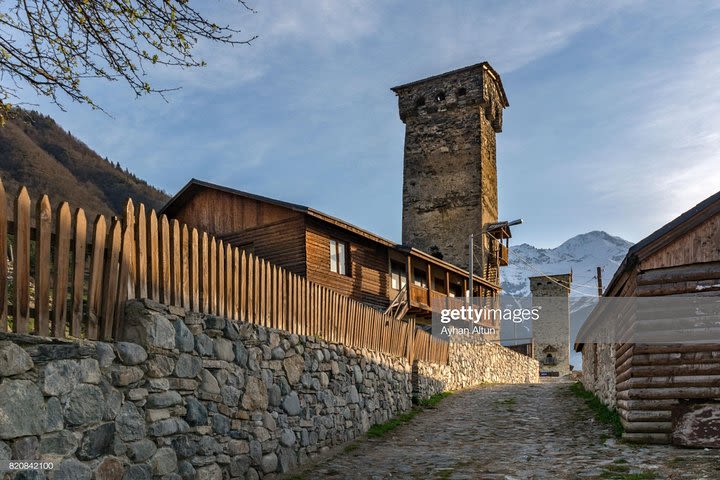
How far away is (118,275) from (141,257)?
1.15 ft

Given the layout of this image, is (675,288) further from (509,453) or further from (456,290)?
(456,290)

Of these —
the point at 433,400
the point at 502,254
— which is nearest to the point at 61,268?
the point at 433,400

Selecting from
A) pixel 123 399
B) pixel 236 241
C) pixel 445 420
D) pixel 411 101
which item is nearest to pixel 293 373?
pixel 123 399

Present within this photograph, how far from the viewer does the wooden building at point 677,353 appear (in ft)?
32.0

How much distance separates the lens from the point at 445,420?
45.6 ft

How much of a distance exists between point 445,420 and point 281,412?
6433 mm

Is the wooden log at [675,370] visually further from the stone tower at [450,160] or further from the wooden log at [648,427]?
the stone tower at [450,160]

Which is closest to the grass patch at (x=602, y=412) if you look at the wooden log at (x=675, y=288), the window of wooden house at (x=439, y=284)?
the wooden log at (x=675, y=288)

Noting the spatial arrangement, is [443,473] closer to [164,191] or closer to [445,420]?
[445,420]

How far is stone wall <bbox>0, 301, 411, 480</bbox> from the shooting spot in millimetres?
4648

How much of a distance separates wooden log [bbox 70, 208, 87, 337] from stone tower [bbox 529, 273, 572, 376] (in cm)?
4437

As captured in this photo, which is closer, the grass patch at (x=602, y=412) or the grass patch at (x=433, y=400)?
the grass patch at (x=602, y=412)

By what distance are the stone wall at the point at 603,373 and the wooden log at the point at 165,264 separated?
31.3 ft

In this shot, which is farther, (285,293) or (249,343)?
(285,293)
